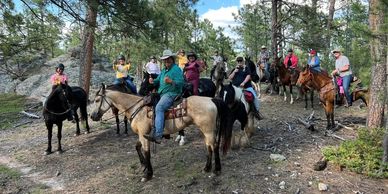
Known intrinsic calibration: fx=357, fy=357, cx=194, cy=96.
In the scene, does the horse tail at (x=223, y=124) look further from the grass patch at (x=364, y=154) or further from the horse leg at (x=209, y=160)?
the grass patch at (x=364, y=154)

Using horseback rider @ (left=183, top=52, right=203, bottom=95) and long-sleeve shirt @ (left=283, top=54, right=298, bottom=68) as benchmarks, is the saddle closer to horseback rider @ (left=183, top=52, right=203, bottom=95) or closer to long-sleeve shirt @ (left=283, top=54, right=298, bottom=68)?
horseback rider @ (left=183, top=52, right=203, bottom=95)

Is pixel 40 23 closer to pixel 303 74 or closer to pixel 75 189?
pixel 75 189

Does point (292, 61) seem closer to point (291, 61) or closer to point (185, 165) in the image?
point (291, 61)

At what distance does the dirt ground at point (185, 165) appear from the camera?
256 inches

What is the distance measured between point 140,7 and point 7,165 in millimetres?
5139

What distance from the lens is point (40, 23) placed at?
955cm

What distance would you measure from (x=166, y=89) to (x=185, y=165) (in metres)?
1.72

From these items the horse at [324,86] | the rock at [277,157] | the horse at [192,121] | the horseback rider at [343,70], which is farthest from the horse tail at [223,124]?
the horseback rider at [343,70]

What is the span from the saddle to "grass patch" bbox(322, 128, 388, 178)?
3.11 metres

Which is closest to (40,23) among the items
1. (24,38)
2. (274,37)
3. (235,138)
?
(24,38)

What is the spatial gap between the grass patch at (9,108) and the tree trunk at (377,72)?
12.8m

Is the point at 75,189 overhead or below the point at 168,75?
below

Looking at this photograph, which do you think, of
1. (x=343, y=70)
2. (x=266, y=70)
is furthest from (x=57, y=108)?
(x=266, y=70)

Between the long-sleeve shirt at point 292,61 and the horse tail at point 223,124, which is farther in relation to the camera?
the long-sleeve shirt at point 292,61
